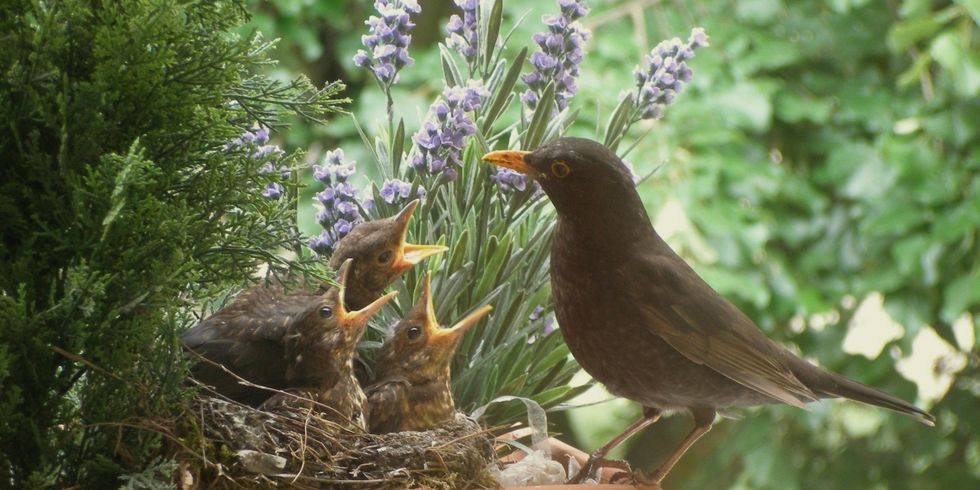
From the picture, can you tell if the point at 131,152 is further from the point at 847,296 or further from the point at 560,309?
the point at 847,296

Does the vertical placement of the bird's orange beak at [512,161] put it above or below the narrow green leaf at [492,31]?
below

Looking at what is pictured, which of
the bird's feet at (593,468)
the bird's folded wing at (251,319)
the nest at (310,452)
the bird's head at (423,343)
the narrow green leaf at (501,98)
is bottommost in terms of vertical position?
the bird's feet at (593,468)

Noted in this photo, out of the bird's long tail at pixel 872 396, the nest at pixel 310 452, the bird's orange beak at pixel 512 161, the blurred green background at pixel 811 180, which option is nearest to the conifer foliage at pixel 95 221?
the nest at pixel 310 452

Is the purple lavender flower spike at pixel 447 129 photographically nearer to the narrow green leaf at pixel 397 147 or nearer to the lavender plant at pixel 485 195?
the lavender plant at pixel 485 195

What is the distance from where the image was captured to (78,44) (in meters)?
1.18

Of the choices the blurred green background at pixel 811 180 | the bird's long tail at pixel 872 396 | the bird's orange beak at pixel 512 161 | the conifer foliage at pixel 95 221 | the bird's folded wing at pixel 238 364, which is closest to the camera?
the conifer foliage at pixel 95 221

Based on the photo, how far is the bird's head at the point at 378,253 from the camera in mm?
1747

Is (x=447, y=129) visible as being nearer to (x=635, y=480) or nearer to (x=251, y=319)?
(x=251, y=319)

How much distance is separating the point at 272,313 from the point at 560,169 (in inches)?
17.3

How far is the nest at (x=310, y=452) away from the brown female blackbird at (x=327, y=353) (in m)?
0.09

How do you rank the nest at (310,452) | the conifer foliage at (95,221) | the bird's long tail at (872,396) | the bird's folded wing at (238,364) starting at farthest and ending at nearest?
the bird's long tail at (872,396) < the bird's folded wing at (238,364) < the nest at (310,452) < the conifer foliage at (95,221)

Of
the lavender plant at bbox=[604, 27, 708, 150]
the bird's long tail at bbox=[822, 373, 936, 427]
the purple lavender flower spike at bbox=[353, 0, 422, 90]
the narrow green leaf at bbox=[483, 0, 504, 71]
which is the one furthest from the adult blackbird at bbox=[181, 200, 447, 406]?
the bird's long tail at bbox=[822, 373, 936, 427]

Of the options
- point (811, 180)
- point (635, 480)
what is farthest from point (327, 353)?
point (811, 180)

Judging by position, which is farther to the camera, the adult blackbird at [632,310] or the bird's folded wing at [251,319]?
the adult blackbird at [632,310]
